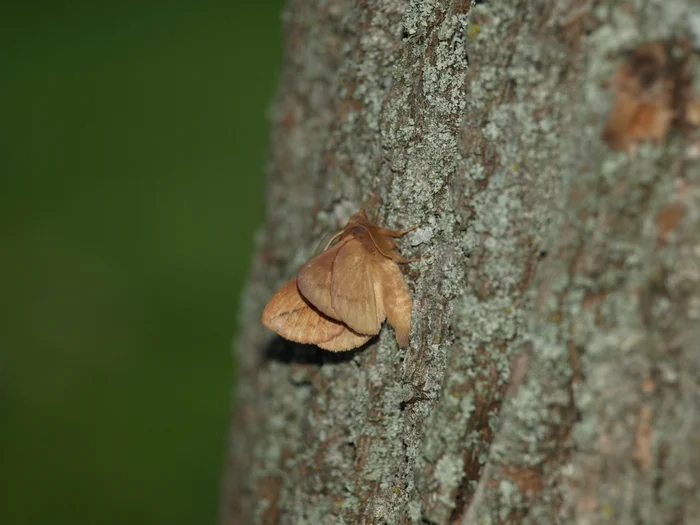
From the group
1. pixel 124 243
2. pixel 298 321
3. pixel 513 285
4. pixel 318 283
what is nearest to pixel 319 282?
pixel 318 283

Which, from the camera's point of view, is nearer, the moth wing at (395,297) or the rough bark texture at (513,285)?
the rough bark texture at (513,285)

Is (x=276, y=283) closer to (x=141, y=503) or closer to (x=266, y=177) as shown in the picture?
(x=266, y=177)

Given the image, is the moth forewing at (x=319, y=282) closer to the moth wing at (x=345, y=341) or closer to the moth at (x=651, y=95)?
the moth wing at (x=345, y=341)

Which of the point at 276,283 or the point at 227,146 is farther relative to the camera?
the point at 227,146

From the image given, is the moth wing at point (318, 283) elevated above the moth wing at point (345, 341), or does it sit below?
above

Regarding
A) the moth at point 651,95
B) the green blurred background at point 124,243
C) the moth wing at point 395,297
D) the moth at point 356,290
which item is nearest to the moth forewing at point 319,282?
the moth at point 356,290

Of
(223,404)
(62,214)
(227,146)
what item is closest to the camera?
(223,404)

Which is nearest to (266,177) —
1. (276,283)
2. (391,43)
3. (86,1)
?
(276,283)
